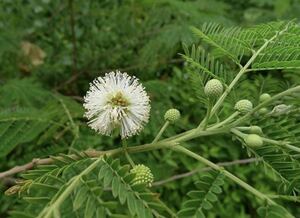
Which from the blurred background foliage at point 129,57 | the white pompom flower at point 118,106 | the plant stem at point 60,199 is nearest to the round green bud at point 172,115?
the white pompom flower at point 118,106

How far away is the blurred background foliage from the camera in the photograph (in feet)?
8.33

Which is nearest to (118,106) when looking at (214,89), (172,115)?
(172,115)

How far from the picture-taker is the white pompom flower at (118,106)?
1179 mm

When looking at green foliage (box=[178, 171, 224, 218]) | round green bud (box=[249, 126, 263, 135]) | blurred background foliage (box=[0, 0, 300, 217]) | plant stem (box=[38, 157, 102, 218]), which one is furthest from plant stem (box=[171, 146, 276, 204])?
blurred background foliage (box=[0, 0, 300, 217])

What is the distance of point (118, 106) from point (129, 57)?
2.09 meters

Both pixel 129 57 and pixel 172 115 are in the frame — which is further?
pixel 129 57

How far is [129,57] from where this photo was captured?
→ 326cm

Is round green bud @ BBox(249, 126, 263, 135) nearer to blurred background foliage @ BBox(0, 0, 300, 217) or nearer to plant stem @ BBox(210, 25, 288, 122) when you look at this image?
plant stem @ BBox(210, 25, 288, 122)

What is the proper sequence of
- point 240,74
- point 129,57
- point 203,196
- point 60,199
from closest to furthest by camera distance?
1. point 60,199
2. point 203,196
3. point 240,74
4. point 129,57

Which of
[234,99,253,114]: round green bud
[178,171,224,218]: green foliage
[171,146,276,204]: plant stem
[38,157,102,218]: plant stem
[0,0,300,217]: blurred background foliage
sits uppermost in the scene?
[234,99,253,114]: round green bud

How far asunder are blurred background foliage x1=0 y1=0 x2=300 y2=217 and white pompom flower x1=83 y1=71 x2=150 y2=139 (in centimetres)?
95

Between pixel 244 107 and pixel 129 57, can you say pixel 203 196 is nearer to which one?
pixel 244 107

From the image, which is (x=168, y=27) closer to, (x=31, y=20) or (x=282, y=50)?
(x=31, y=20)

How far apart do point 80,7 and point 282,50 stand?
102 inches
